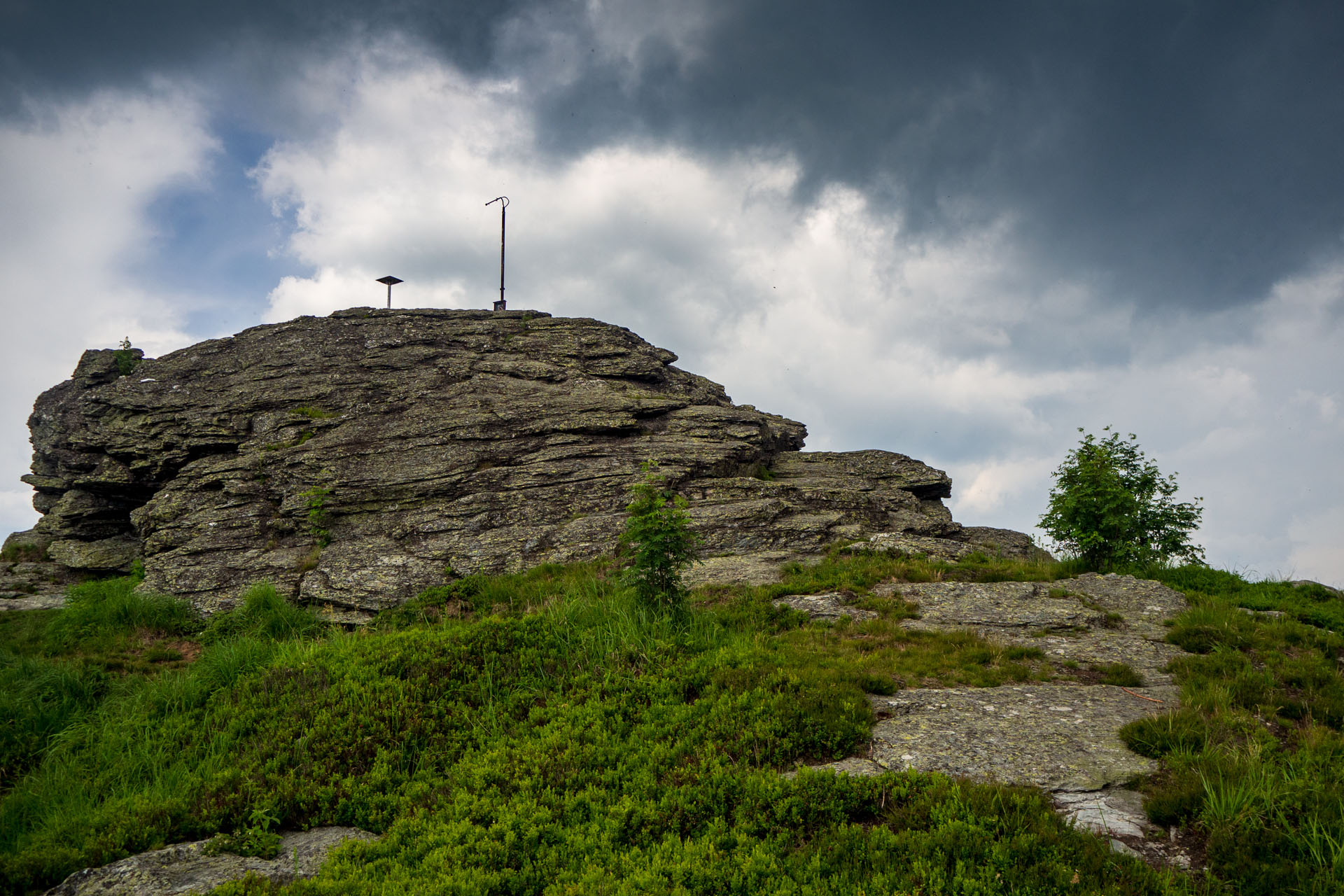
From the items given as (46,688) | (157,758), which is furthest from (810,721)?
(46,688)

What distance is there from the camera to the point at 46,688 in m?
13.4

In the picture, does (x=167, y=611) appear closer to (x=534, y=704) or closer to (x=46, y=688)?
(x=46, y=688)

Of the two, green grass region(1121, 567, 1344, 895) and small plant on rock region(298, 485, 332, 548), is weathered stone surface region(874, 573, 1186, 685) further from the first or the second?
small plant on rock region(298, 485, 332, 548)

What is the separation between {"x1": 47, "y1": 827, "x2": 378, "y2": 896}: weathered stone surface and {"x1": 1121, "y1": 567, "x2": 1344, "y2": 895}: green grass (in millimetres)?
9040

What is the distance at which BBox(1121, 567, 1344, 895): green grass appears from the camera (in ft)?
20.4

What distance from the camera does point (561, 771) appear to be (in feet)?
28.2

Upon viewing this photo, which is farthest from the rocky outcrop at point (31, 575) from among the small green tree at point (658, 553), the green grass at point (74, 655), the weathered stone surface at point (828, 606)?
the weathered stone surface at point (828, 606)

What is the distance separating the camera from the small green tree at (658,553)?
13.3m

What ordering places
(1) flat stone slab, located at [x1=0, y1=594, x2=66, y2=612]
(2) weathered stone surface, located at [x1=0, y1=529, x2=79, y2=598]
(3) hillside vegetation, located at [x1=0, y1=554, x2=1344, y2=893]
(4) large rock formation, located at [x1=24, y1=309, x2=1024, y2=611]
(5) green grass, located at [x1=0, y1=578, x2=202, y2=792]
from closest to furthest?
(3) hillside vegetation, located at [x1=0, y1=554, x2=1344, y2=893], (5) green grass, located at [x1=0, y1=578, x2=202, y2=792], (4) large rock formation, located at [x1=24, y1=309, x2=1024, y2=611], (1) flat stone slab, located at [x1=0, y1=594, x2=66, y2=612], (2) weathered stone surface, located at [x1=0, y1=529, x2=79, y2=598]

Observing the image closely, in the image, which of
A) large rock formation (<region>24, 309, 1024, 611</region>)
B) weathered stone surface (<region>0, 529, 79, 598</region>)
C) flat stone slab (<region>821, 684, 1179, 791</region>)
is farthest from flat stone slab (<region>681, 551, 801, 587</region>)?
weathered stone surface (<region>0, 529, 79, 598</region>)

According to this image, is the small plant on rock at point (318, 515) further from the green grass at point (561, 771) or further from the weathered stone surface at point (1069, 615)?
the weathered stone surface at point (1069, 615)

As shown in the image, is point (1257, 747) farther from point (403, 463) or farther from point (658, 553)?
point (403, 463)

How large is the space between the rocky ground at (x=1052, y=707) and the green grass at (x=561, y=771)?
22.3 inches

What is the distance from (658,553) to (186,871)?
8.07 meters
